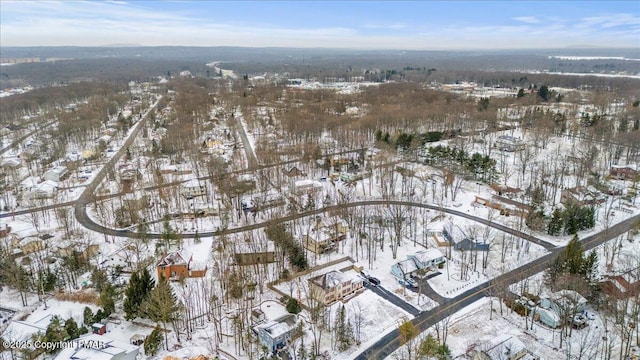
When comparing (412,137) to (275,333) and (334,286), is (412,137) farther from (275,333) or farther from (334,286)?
(275,333)

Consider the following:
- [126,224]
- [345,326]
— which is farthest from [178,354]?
[126,224]

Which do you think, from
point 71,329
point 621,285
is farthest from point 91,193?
point 621,285

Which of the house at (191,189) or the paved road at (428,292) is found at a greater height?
the house at (191,189)

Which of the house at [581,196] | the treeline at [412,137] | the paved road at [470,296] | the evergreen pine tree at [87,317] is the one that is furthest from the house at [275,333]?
the treeline at [412,137]

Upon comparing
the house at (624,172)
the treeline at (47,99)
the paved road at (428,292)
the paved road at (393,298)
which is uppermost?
the treeline at (47,99)

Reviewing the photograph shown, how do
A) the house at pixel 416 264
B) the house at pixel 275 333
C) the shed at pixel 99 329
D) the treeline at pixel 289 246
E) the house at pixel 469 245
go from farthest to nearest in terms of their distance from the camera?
1. the house at pixel 469 245
2. the treeline at pixel 289 246
3. the house at pixel 416 264
4. the shed at pixel 99 329
5. the house at pixel 275 333

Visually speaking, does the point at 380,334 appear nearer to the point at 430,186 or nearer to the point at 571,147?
the point at 430,186

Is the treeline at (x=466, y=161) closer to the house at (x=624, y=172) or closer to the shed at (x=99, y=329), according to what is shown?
the house at (x=624, y=172)
